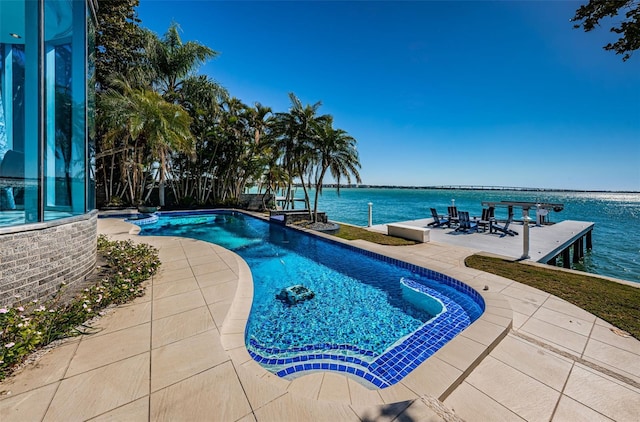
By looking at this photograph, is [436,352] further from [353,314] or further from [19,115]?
[19,115]

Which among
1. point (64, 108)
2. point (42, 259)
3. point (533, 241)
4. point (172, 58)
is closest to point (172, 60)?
point (172, 58)

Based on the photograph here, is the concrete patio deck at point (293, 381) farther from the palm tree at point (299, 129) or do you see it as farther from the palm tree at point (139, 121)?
the palm tree at point (139, 121)

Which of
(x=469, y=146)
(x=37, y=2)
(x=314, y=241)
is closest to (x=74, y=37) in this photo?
(x=37, y=2)

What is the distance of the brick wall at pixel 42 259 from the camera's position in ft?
9.68

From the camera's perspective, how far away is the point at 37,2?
3.53 m

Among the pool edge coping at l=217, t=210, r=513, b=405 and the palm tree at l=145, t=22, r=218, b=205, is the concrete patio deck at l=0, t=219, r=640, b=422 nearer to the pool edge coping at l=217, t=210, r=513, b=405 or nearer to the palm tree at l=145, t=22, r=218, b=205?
the pool edge coping at l=217, t=210, r=513, b=405

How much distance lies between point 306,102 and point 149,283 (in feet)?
33.0

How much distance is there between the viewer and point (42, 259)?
11.0 ft

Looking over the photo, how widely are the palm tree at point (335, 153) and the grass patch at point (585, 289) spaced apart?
664cm

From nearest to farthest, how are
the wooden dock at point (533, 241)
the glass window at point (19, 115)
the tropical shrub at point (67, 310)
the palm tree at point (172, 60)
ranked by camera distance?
the tropical shrub at point (67, 310) < the glass window at point (19, 115) < the wooden dock at point (533, 241) < the palm tree at point (172, 60)

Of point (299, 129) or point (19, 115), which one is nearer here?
point (19, 115)

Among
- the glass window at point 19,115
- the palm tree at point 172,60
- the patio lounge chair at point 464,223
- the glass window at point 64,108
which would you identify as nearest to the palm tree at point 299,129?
the glass window at point 64,108

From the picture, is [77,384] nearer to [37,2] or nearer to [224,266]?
[224,266]

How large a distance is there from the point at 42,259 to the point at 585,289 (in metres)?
9.40
